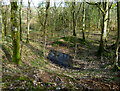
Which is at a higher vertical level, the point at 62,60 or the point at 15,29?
the point at 15,29

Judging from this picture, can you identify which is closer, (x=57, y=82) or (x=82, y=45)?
(x=57, y=82)

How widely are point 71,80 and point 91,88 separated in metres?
1.60

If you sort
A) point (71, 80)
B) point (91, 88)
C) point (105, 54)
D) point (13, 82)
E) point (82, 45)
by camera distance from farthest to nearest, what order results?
point (82, 45) < point (105, 54) < point (71, 80) < point (91, 88) < point (13, 82)

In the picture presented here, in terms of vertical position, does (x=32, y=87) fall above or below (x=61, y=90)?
above

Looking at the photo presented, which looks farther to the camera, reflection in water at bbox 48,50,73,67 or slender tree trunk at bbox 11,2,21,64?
reflection in water at bbox 48,50,73,67

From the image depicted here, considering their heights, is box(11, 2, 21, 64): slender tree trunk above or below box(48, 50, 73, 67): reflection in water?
above

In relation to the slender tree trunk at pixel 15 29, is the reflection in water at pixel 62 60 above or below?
below

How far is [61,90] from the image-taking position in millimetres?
6570

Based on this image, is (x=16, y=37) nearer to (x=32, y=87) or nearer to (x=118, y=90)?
(x=32, y=87)

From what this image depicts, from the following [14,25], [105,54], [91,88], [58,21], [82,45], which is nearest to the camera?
[91,88]

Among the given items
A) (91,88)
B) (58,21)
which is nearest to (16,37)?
(91,88)

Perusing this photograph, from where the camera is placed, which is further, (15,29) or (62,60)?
(62,60)

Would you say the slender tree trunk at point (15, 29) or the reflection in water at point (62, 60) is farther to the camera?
the reflection in water at point (62, 60)

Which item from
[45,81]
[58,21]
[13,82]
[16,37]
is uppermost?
[58,21]
